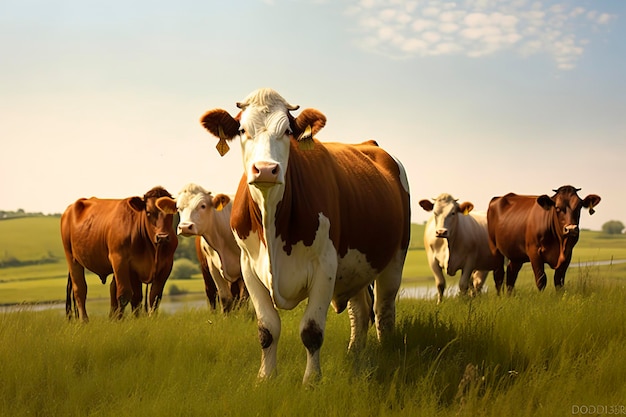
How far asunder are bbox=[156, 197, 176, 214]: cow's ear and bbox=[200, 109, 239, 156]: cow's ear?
4842 millimetres

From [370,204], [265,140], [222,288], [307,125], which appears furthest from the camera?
[222,288]

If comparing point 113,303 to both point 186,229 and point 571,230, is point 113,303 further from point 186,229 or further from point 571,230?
point 571,230

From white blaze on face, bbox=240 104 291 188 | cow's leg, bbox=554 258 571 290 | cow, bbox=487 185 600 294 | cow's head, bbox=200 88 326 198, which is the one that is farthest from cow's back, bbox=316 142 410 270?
cow's leg, bbox=554 258 571 290

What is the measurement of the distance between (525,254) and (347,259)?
9097 millimetres

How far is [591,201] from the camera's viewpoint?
1263cm

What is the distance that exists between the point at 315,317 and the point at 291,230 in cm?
78

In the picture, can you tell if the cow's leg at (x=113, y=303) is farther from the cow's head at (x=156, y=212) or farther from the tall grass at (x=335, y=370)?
the tall grass at (x=335, y=370)

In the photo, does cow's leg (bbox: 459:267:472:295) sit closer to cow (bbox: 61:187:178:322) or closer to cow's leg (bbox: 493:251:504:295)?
cow's leg (bbox: 493:251:504:295)

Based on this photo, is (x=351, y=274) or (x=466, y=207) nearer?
(x=351, y=274)

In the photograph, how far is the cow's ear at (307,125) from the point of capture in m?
5.58

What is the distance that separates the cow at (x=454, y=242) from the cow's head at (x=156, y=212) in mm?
5936

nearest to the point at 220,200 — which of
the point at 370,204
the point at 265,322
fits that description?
A: the point at 370,204

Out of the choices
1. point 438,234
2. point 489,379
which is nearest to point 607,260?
point 438,234

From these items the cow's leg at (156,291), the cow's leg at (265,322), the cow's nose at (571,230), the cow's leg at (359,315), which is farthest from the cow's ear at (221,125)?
the cow's nose at (571,230)
